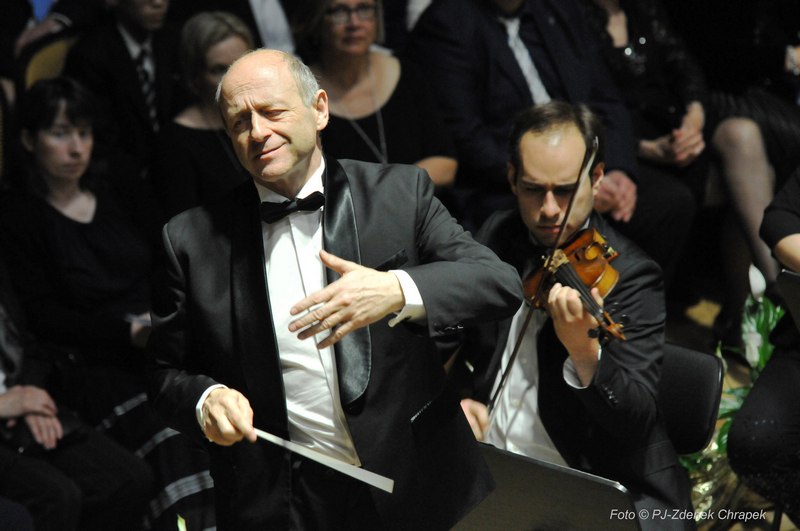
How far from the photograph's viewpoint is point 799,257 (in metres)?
2.92

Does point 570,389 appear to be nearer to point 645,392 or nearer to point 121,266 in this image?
point 645,392

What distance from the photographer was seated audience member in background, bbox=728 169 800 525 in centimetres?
295

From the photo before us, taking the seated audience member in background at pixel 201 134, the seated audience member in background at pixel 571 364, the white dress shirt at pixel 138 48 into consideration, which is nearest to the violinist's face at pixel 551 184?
the seated audience member in background at pixel 571 364

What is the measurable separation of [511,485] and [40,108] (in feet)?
6.81

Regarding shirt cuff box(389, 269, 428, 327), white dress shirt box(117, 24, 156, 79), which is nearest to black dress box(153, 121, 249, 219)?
white dress shirt box(117, 24, 156, 79)

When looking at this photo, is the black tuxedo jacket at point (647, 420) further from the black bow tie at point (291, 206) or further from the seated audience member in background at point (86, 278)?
the seated audience member in background at point (86, 278)

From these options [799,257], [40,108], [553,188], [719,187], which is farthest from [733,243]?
[40,108]

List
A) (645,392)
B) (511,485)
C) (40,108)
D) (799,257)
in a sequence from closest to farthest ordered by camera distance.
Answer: (511,485), (645,392), (799,257), (40,108)

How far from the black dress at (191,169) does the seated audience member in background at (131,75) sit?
0.91ft

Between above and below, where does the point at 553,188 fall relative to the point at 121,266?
above

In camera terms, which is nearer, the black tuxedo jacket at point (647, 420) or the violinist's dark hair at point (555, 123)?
the black tuxedo jacket at point (647, 420)

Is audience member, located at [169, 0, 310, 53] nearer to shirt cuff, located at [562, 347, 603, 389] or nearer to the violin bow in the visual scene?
the violin bow

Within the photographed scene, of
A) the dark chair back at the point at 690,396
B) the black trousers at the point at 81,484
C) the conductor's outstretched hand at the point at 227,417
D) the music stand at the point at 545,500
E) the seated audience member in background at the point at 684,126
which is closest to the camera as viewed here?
the conductor's outstretched hand at the point at 227,417

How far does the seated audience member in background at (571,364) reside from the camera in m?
2.37
